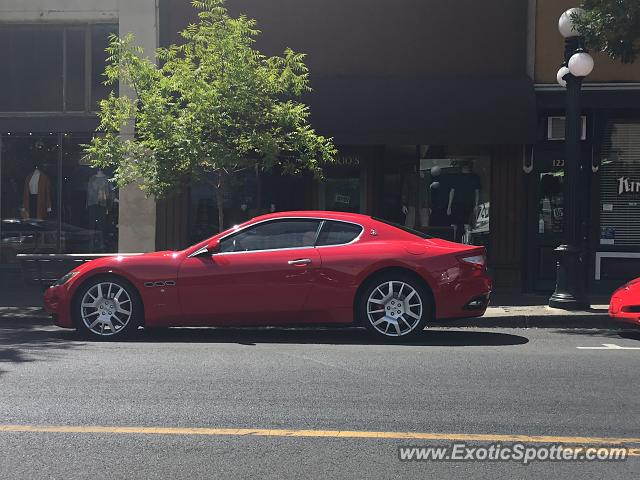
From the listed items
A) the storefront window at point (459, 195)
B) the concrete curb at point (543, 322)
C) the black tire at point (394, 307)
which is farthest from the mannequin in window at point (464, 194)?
the black tire at point (394, 307)

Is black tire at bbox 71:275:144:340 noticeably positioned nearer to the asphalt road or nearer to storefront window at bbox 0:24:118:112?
the asphalt road

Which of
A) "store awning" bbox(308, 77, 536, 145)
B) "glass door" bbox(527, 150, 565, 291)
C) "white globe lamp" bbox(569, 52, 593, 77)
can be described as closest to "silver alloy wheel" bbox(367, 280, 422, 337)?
"white globe lamp" bbox(569, 52, 593, 77)

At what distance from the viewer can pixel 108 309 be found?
941 centimetres

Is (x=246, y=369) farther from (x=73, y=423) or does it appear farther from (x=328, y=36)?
(x=328, y=36)

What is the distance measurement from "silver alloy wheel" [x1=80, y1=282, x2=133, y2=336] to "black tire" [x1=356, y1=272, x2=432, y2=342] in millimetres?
2579

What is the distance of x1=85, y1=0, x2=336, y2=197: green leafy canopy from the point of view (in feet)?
39.0

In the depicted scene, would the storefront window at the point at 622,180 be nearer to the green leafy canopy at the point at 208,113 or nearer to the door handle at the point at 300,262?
the green leafy canopy at the point at 208,113

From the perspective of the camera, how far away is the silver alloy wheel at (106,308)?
9.38 meters

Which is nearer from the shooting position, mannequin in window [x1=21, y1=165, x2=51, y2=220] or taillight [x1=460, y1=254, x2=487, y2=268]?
taillight [x1=460, y1=254, x2=487, y2=268]

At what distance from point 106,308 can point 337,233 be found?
2691mm

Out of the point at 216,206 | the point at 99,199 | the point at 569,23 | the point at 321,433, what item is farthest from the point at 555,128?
the point at 321,433

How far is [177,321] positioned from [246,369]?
2.10 meters

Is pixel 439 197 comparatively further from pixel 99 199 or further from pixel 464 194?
pixel 99 199

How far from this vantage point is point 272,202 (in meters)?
15.4
